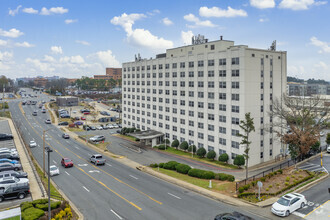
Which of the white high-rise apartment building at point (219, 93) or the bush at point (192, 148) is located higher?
the white high-rise apartment building at point (219, 93)

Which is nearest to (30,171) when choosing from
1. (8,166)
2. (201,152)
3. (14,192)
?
(8,166)

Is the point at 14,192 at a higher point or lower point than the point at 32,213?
lower

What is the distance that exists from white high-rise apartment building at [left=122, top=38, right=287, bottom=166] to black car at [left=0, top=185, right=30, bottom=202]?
122 feet

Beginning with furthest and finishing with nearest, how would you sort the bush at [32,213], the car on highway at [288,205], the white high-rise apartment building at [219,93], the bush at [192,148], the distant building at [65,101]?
the distant building at [65,101] < the bush at [192,148] < the white high-rise apartment building at [219,93] < the car on highway at [288,205] < the bush at [32,213]

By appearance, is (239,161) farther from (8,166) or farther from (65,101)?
(65,101)

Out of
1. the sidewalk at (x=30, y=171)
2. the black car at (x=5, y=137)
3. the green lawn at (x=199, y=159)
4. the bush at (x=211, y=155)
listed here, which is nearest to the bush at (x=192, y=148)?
the green lawn at (x=199, y=159)

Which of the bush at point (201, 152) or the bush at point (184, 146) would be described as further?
the bush at point (184, 146)

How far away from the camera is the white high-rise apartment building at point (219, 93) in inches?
1980

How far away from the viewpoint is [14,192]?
30.8 m

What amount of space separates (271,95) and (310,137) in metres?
12.6

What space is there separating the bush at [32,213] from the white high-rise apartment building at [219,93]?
3705 cm

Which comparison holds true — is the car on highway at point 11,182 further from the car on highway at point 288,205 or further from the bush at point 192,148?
the bush at point 192,148

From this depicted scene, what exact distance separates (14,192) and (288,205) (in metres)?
31.2

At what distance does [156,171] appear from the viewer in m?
44.8
